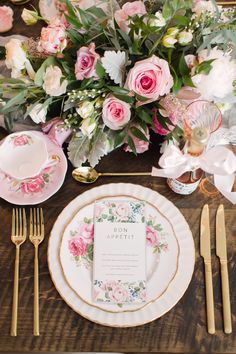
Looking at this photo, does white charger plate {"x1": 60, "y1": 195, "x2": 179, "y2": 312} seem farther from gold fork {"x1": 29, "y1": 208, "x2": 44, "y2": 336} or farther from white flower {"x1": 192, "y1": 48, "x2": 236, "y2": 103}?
white flower {"x1": 192, "y1": 48, "x2": 236, "y2": 103}

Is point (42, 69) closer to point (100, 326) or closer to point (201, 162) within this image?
point (201, 162)

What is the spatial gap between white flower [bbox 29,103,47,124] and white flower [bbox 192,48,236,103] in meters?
0.35

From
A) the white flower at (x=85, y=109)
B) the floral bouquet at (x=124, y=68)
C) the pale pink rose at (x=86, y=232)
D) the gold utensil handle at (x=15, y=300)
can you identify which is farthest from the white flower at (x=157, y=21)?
the gold utensil handle at (x=15, y=300)

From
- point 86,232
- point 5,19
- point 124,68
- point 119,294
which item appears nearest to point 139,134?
point 124,68

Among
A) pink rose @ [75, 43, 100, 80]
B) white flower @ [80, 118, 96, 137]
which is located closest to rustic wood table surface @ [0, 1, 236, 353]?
white flower @ [80, 118, 96, 137]

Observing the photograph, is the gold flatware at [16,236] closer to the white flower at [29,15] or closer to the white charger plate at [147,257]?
the white charger plate at [147,257]

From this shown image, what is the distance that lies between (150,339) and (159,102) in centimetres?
51

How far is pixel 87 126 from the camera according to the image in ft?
2.87

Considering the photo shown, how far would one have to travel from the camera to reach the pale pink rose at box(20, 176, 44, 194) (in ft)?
3.07

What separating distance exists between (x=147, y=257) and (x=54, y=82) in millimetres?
436

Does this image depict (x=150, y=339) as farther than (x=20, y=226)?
No

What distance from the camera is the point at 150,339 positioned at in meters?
0.80

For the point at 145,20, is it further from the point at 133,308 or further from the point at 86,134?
the point at 133,308

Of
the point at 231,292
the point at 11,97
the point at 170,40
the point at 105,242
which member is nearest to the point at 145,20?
the point at 170,40
